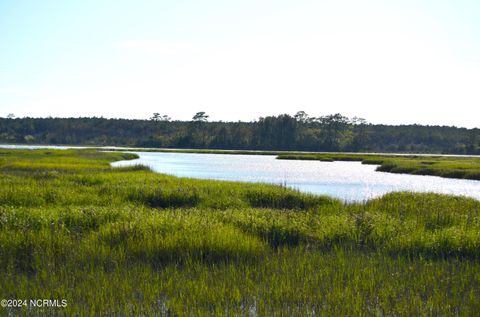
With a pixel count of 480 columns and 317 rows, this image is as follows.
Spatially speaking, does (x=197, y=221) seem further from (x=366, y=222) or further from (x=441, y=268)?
(x=441, y=268)

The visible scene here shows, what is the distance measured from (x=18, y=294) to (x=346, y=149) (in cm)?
15171

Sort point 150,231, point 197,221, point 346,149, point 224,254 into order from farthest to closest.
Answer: point 346,149 → point 197,221 → point 150,231 → point 224,254

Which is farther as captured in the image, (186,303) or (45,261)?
(45,261)

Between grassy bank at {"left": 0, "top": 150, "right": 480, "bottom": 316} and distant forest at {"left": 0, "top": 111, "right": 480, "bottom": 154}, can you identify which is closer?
grassy bank at {"left": 0, "top": 150, "right": 480, "bottom": 316}

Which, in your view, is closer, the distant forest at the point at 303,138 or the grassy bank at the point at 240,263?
the grassy bank at the point at 240,263

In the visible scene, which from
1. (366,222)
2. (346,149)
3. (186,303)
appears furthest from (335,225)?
(346,149)

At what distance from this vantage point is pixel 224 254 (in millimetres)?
12023

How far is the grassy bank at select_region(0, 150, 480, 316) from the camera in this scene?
A: 8.73m

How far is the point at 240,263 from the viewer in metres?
11.4

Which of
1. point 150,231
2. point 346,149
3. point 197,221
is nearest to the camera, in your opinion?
point 150,231

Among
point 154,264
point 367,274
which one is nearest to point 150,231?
point 154,264

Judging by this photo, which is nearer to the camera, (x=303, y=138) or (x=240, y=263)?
(x=240, y=263)

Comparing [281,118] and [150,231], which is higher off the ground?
[281,118]

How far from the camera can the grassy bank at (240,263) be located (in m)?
8.73
